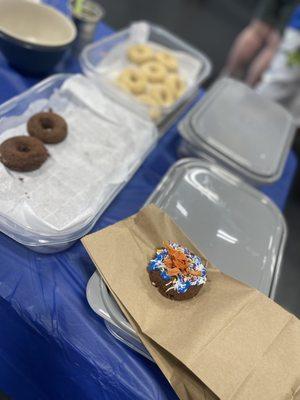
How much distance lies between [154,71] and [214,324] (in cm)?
85

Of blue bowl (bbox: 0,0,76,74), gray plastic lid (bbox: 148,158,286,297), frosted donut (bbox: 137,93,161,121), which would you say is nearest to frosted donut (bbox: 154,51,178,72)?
frosted donut (bbox: 137,93,161,121)

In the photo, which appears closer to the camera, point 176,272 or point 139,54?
point 176,272

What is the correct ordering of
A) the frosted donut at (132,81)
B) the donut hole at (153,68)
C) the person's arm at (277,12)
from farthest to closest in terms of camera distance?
the person's arm at (277,12) → the donut hole at (153,68) → the frosted donut at (132,81)

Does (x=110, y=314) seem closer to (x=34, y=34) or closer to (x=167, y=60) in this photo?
(x=34, y=34)

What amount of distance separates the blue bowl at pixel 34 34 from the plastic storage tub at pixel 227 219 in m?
0.43

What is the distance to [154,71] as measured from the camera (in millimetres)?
1188

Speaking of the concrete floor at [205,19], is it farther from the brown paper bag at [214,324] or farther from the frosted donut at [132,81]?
the brown paper bag at [214,324]

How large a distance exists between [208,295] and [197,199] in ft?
0.88

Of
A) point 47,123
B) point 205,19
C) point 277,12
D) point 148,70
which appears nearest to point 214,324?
point 47,123

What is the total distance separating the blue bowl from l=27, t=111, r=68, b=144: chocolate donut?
0.19 meters

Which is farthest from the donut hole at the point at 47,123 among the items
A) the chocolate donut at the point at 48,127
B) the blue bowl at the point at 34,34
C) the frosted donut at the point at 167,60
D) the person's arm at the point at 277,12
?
the person's arm at the point at 277,12

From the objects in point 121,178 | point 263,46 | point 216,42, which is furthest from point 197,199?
point 216,42

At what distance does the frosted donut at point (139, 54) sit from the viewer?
123cm

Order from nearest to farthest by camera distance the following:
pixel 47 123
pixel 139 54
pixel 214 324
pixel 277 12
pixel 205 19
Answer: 1. pixel 214 324
2. pixel 47 123
3. pixel 139 54
4. pixel 277 12
5. pixel 205 19
